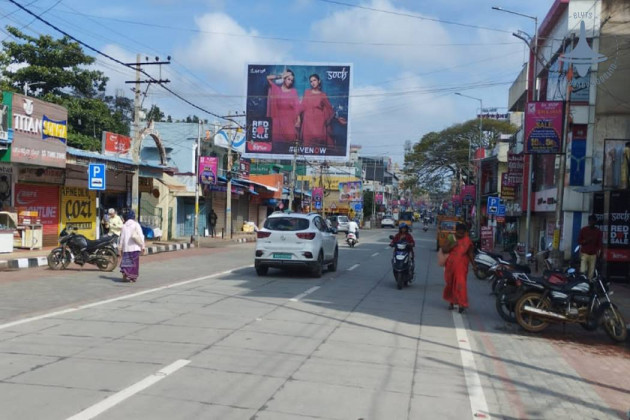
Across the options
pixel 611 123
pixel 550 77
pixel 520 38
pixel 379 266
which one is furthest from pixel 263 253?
pixel 550 77

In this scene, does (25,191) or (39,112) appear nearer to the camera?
(39,112)

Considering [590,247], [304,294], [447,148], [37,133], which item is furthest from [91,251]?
[447,148]

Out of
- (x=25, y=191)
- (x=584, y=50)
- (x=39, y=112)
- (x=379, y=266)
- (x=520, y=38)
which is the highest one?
(x=520, y=38)

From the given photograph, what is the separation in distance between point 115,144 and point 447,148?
3702cm

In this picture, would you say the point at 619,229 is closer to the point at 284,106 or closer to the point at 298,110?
the point at 298,110

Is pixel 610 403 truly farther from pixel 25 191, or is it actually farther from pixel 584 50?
pixel 25 191

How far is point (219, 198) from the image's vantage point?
4384cm

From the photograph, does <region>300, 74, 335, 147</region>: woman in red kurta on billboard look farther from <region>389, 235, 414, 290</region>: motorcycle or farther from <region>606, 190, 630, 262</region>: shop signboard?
<region>389, 235, 414, 290</region>: motorcycle

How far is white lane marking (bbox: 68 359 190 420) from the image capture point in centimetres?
489

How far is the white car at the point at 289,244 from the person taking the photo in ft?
52.0

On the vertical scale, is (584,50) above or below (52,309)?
above

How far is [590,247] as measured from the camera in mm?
15844

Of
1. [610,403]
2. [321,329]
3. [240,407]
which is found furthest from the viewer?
[321,329]

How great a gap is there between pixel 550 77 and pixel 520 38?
7576 mm
